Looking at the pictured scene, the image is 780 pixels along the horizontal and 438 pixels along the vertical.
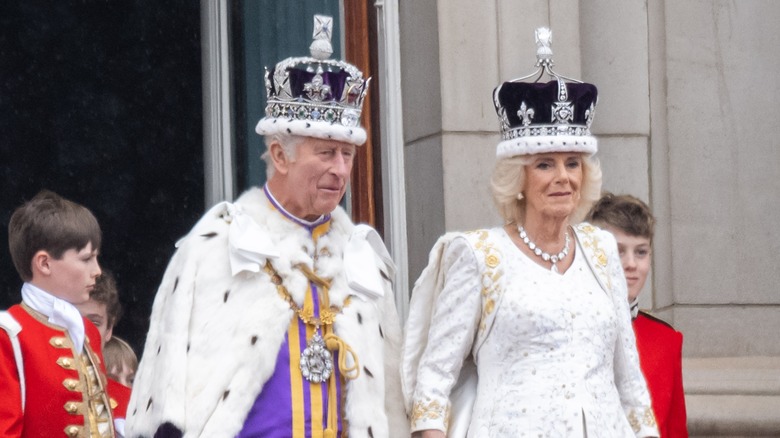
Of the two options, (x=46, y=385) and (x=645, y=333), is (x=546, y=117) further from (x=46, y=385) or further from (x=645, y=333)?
(x=46, y=385)

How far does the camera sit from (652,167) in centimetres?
777

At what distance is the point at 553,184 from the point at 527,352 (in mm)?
550

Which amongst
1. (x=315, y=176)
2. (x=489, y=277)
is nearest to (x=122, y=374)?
(x=315, y=176)

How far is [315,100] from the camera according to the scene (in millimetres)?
5387

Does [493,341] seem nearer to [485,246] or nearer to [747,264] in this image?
[485,246]

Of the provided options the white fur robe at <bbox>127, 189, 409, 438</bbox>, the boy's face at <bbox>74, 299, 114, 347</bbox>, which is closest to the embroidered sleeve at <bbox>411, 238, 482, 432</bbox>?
the white fur robe at <bbox>127, 189, 409, 438</bbox>

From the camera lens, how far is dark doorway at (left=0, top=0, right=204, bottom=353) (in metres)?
10.6

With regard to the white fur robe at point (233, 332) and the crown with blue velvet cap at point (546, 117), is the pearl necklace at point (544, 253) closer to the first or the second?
the crown with blue velvet cap at point (546, 117)

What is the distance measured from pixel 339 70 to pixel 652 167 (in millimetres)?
2674

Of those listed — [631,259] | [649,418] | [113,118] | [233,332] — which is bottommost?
[649,418]

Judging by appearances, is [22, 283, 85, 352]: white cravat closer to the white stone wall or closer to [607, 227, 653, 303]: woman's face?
[607, 227, 653, 303]: woman's face

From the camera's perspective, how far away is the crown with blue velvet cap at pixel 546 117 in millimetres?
5430

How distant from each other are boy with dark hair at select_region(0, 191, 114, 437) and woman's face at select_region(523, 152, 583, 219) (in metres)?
1.45

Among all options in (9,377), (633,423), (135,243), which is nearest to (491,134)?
(633,423)
